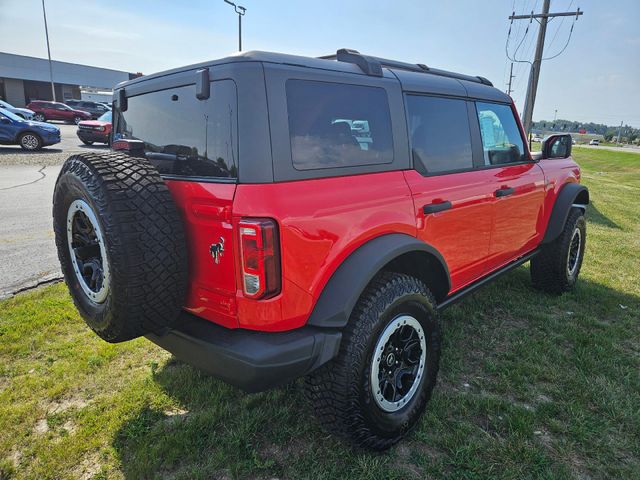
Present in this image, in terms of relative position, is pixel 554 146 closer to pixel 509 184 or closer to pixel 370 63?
pixel 509 184

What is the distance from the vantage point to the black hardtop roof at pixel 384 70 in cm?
200

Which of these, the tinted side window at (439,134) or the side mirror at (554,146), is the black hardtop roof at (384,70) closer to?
the tinted side window at (439,134)

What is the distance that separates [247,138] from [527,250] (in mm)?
3250

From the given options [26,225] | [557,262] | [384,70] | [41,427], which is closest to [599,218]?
[557,262]

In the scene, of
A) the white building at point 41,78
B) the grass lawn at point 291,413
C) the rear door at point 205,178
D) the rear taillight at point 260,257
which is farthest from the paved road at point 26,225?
the white building at point 41,78

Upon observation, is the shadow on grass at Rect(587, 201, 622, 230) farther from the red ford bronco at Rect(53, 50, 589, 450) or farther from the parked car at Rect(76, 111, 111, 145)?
the parked car at Rect(76, 111, 111, 145)

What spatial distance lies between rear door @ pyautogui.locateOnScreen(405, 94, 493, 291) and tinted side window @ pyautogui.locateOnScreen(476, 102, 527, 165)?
0.55ft

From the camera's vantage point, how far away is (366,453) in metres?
2.31

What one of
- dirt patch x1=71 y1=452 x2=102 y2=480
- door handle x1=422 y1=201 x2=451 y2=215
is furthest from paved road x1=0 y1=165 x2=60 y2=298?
door handle x1=422 y1=201 x2=451 y2=215

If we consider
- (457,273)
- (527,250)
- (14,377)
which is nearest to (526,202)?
(527,250)

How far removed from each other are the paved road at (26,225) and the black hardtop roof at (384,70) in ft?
9.17

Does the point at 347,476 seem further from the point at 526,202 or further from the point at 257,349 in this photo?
the point at 526,202

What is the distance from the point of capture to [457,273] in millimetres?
3086

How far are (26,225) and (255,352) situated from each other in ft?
20.3
